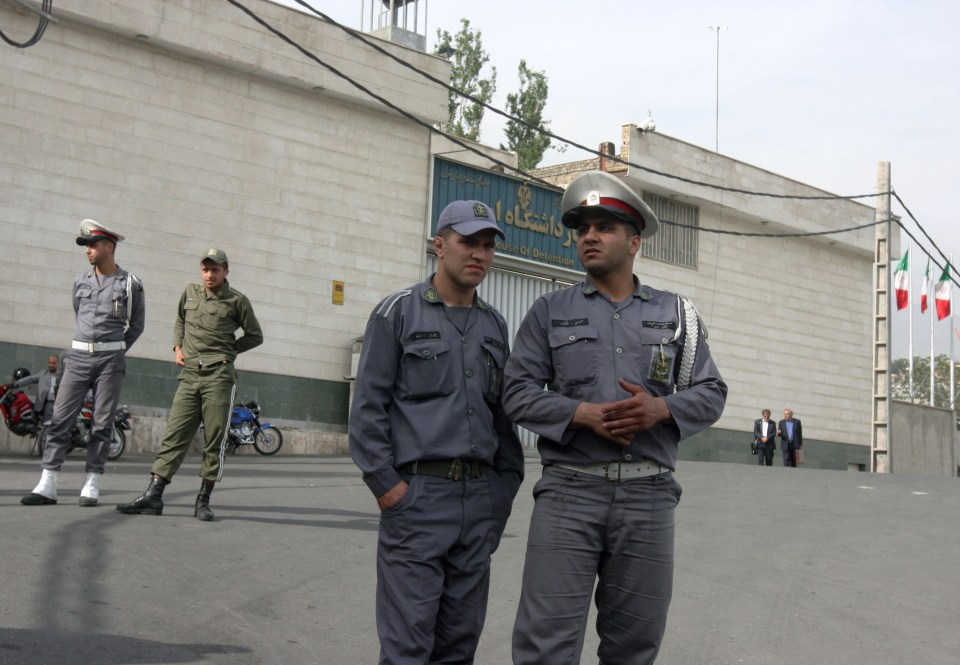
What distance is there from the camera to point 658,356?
160 inches

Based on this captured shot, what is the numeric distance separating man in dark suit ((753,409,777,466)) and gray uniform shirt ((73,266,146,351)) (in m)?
23.0

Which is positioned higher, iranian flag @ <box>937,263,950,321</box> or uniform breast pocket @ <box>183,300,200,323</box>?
iranian flag @ <box>937,263,950,321</box>

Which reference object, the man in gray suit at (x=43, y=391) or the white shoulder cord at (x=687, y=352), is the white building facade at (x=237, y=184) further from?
the white shoulder cord at (x=687, y=352)

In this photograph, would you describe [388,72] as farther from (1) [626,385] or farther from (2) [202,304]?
(1) [626,385]

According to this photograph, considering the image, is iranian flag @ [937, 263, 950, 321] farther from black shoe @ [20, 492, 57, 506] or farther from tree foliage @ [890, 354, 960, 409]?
tree foliage @ [890, 354, 960, 409]

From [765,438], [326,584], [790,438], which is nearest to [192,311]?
[326,584]

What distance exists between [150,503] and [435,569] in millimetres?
5460

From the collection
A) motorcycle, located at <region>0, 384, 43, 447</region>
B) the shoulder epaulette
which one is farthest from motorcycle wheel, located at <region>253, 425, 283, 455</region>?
the shoulder epaulette

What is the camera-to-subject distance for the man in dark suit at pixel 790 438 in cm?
2994

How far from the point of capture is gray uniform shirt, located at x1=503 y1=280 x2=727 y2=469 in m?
3.94

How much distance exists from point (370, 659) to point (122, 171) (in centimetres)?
1588

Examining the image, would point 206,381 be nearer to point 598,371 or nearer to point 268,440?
point 598,371

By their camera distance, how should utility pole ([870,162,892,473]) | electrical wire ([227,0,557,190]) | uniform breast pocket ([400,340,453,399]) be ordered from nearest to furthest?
uniform breast pocket ([400,340,453,399]), electrical wire ([227,0,557,190]), utility pole ([870,162,892,473])

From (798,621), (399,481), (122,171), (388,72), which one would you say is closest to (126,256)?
(122,171)
